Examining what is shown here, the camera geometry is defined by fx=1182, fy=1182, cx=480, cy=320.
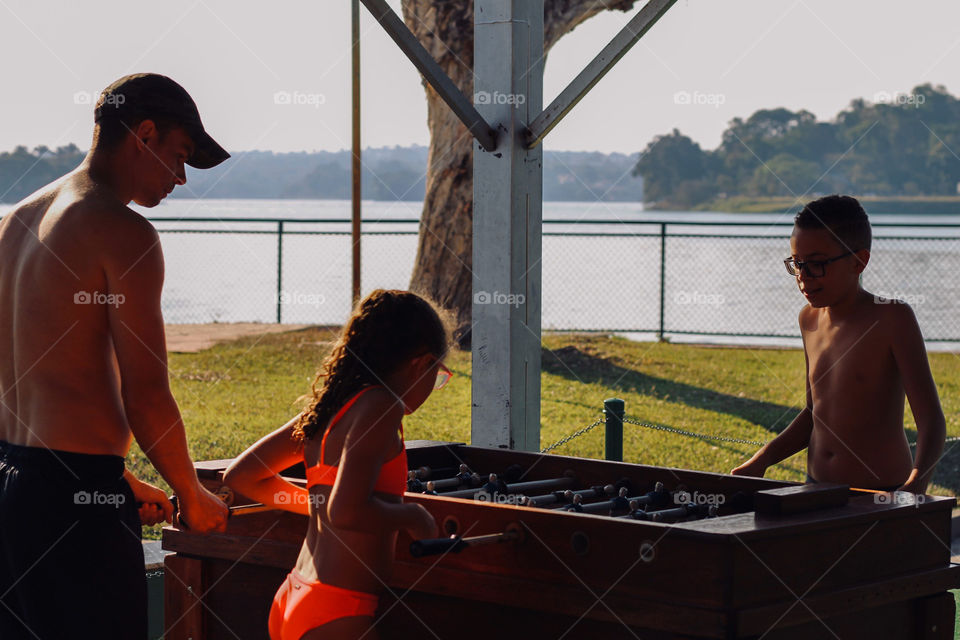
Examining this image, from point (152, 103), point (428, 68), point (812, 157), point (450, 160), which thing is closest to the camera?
point (152, 103)

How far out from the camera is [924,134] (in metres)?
35.0

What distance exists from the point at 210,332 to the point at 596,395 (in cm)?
575

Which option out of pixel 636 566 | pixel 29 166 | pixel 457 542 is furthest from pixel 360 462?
pixel 29 166

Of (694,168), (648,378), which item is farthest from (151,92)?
(694,168)

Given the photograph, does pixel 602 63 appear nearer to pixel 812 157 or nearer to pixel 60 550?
pixel 60 550

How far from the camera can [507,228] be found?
535 cm

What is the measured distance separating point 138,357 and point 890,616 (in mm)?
1999

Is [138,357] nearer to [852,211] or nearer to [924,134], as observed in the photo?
[852,211]

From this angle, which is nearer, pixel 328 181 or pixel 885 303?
pixel 885 303

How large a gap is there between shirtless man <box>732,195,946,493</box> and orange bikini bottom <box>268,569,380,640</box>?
1626 millimetres

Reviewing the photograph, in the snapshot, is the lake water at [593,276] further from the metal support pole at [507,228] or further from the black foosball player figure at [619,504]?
the black foosball player figure at [619,504]

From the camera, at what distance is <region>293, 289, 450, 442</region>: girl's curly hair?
112 inches

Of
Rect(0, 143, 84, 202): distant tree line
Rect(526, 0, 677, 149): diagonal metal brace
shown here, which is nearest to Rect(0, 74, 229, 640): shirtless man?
Rect(526, 0, 677, 149): diagonal metal brace

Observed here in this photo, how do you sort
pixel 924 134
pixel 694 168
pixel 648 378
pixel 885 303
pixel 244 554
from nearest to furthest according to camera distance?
pixel 244 554, pixel 885 303, pixel 648 378, pixel 694 168, pixel 924 134
